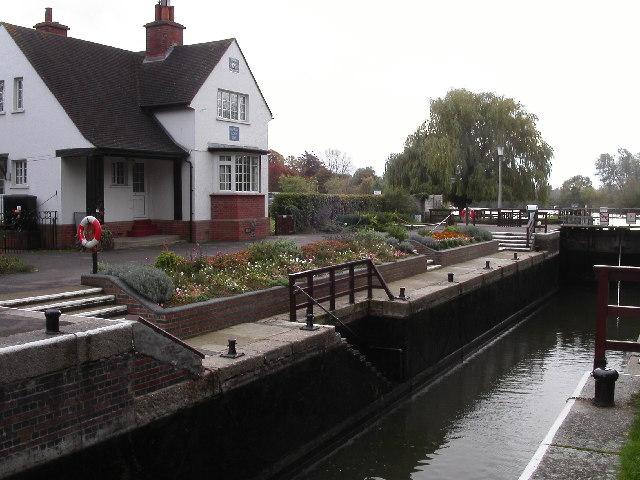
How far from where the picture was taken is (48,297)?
10.7 m

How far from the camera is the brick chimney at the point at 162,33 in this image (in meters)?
25.8

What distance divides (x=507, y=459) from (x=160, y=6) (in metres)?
21.4

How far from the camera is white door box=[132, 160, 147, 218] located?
23309 millimetres

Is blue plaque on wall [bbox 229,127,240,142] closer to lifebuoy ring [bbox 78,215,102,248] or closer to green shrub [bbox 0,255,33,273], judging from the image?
green shrub [bbox 0,255,33,273]

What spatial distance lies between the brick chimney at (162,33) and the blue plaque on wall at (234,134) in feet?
13.3

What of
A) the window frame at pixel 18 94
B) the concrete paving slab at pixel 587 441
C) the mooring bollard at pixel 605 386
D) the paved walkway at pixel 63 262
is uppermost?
the window frame at pixel 18 94

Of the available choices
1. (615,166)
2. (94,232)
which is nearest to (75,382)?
(94,232)

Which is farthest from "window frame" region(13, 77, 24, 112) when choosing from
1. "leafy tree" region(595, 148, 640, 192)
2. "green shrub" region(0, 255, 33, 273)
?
"leafy tree" region(595, 148, 640, 192)

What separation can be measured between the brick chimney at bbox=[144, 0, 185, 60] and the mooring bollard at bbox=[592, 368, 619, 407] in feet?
70.5

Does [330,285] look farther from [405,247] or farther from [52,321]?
[405,247]

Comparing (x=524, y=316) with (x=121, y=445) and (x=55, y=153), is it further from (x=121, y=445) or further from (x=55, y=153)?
(x=121, y=445)

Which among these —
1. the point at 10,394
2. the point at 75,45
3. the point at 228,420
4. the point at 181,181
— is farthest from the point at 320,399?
the point at 75,45

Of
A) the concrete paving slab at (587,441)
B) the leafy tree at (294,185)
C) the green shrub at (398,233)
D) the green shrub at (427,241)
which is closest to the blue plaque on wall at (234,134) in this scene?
the green shrub at (398,233)

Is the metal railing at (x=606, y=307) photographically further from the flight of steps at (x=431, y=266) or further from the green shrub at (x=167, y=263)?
the flight of steps at (x=431, y=266)
